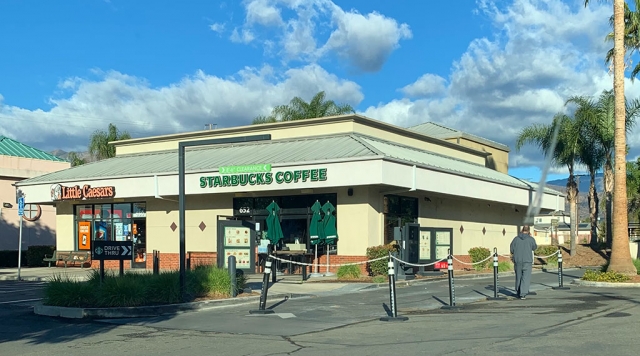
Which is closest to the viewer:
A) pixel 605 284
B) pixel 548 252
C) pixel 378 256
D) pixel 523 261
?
pixel 523 261

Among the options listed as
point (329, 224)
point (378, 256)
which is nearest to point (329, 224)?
point (329, 224)

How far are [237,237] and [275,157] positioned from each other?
714cm

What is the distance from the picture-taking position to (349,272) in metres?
24.4

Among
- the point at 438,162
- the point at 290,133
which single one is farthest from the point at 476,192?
the point at 290,133

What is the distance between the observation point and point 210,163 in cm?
2834

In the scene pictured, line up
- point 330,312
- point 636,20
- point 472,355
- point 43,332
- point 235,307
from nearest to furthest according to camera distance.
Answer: point 472,355 < point 43,332 < point 330,312 < point 235,307 < point 636,20

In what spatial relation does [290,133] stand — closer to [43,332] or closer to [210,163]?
[210,163]

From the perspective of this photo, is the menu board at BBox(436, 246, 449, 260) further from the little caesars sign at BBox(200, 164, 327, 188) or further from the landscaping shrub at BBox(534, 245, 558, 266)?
the landscaping shrub at BBox(534, 245, 558, 266)

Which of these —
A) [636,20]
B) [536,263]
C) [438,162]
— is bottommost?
[536,263]

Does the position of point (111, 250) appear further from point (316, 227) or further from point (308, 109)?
point (308, 109)

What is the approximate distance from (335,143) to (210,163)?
4.98 metres

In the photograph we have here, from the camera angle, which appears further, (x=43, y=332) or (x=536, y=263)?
(x=536, y=263)

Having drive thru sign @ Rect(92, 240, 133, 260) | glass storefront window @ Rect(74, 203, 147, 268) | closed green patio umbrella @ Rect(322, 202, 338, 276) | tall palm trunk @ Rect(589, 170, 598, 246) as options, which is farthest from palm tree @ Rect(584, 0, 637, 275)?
glass storefront window @ Rect(74, 203, 147, 268)

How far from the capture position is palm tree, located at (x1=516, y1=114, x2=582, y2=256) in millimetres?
35156
